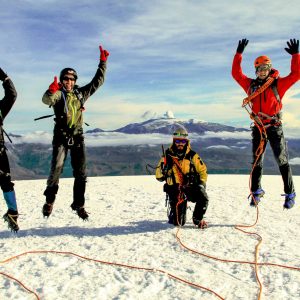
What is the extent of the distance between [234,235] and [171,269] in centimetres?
211

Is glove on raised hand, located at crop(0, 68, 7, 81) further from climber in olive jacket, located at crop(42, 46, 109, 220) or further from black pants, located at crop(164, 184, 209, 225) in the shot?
black pants, located at crop(164, 184, 209, 225)

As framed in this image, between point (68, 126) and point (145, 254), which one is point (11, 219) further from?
point (145, 254)

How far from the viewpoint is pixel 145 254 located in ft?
19.2

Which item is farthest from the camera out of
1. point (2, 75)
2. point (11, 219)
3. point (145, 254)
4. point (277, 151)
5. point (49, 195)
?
point (277, 151)

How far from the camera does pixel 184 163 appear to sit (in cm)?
735

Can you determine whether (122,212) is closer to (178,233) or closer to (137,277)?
(178,233)

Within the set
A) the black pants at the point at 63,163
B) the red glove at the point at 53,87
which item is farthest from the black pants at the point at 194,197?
the red glove at the point at 53,87

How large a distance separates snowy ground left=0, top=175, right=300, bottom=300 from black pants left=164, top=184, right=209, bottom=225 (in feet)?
1.20

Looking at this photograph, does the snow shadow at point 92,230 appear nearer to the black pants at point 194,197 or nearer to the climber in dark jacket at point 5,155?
the climber in dark jacket at point 5,155

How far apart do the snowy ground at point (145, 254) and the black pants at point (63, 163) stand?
31.7 inches

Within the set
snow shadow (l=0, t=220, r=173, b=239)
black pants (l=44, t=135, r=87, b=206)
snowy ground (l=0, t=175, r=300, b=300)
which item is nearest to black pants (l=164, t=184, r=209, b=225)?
snowy ground (l=0, t=175, r=300, b=300)

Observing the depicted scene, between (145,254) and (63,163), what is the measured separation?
273cm

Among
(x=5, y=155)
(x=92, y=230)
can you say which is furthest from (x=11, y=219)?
(x=92, y=230)

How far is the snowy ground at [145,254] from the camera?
4.60m
